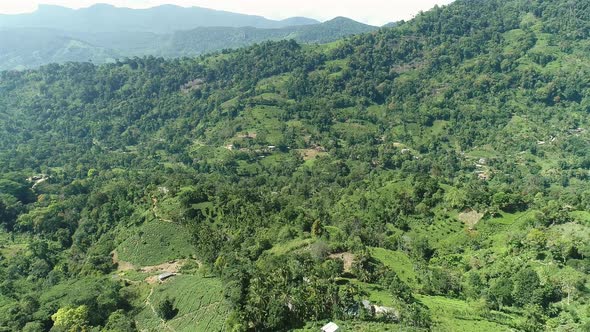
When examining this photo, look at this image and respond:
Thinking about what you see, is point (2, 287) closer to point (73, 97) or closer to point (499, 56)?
point (73, 97)

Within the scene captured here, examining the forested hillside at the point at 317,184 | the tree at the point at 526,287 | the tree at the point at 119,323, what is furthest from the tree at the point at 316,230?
the tree at the point at 119,323

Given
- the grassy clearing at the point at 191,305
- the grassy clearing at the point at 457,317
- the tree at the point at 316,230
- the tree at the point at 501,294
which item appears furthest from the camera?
the tree at the point at 316,230

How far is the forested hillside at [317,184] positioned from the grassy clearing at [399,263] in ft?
0.98

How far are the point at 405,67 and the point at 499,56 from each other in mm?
33693

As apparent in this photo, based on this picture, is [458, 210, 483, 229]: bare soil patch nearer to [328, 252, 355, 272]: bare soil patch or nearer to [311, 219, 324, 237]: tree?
[311, 219, 324, 237]: tree

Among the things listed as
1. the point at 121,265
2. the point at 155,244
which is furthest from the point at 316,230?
the point at 121,265

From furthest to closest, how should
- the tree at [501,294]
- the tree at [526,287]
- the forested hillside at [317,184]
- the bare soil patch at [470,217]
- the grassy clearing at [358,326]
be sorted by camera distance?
the bare soil patch at [470,217] → the forested hillside at [317,184] → the tree at [501,294] → the tree at [526,287] → the grassy clearing at [358,326]

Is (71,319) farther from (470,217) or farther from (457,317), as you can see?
(470,217)

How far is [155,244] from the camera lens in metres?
52.6

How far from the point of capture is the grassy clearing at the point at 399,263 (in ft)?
131

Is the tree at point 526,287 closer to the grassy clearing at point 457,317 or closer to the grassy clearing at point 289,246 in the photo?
the grassy clearing at point 457,317

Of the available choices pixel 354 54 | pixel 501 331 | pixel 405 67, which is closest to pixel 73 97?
pixel 354 54

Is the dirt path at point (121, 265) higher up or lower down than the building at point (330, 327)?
lower down

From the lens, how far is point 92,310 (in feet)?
130
